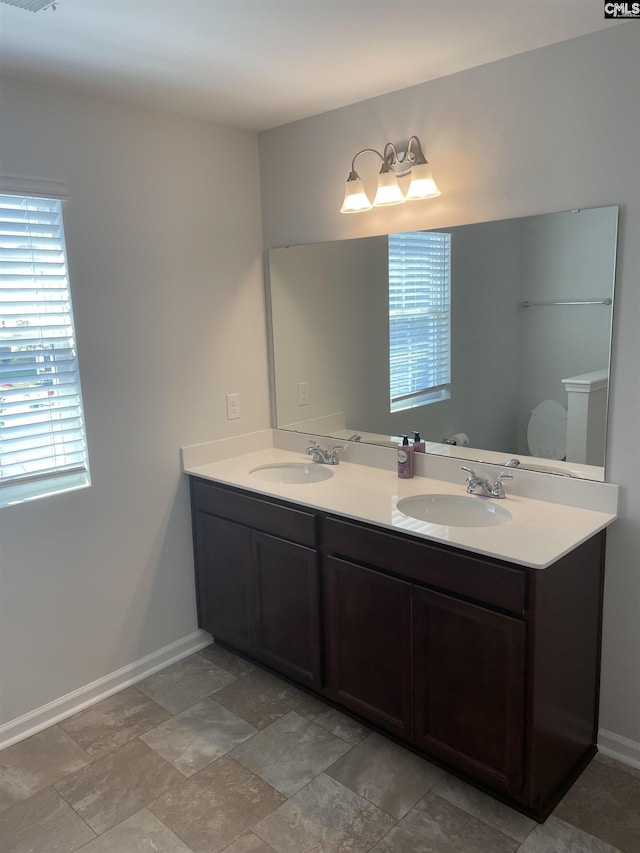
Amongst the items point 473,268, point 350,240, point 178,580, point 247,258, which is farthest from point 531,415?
point 178,580

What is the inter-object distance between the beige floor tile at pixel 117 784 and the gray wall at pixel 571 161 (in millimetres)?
1564

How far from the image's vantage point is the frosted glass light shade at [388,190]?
8.05ft

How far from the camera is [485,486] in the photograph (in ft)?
7.75

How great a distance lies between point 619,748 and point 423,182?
2.10m

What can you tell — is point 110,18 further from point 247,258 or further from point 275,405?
point 275,405

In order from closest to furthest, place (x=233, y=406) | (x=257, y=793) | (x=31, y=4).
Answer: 1. (x=31, y=4)
2. (x=257, y=793)
3. (x=233, y=406)

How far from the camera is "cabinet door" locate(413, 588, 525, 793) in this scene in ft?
6.25

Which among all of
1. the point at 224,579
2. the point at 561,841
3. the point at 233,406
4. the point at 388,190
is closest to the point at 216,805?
the point at 224,579

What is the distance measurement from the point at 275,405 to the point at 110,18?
1799mm

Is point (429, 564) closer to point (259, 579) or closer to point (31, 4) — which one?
point (259, 579)

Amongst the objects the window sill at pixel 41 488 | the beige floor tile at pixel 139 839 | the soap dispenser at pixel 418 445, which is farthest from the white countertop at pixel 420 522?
the beige floor tile at pixel 139 839

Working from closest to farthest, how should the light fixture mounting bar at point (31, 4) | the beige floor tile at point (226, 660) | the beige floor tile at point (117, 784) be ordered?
the light fixture mounting bar at point (31, 4)
the beige floor tile at point (117, 784)
the beige floor tile at point (226, 660)

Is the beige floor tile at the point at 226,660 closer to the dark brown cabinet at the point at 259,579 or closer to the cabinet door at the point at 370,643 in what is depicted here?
the dark brown cabinet at the point at 259,579

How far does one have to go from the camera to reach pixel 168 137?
2.70 m
